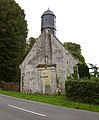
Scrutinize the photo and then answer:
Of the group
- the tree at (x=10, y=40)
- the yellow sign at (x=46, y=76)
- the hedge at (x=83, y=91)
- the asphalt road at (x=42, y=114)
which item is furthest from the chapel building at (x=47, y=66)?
the asphalt road at (x=42, y=114)

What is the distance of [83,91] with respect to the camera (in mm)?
18375

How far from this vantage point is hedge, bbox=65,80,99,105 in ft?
57.2

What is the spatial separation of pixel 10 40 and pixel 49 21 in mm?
6654

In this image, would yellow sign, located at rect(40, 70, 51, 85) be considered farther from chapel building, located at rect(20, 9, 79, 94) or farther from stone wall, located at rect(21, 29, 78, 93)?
stone wall, located at rect(21, 29, 78, 93)

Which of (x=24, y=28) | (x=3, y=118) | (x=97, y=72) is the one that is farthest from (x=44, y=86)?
(x=3, y=118)

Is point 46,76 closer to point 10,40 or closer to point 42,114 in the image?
point 10,40

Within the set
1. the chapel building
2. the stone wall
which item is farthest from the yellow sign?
the stone wall

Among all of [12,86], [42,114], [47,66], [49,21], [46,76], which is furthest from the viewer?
[49,21]

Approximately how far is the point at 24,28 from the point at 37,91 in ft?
45.9

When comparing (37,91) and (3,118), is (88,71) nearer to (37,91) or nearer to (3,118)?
(37,91)

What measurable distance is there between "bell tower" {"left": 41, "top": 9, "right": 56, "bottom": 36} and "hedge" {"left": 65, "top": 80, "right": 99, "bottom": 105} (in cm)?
1450

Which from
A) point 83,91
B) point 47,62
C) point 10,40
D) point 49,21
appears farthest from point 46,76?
point 83,91

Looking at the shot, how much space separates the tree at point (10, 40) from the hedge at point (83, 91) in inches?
654

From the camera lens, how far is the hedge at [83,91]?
17.4m
